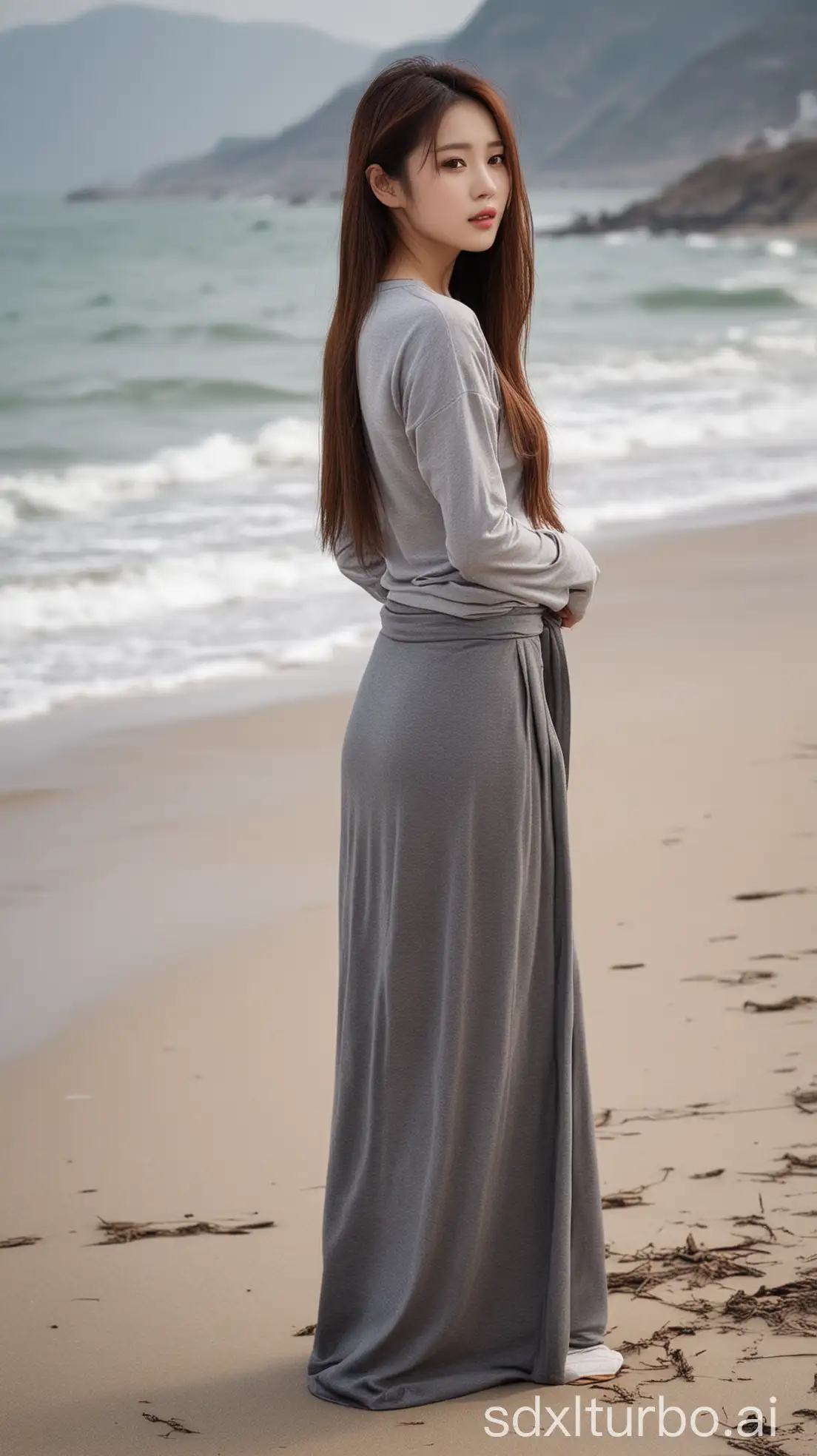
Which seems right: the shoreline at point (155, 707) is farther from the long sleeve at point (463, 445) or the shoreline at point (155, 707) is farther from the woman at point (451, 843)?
the long sleeve at point (463, 445)

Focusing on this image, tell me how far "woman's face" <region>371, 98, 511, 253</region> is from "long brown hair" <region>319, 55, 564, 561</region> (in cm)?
1

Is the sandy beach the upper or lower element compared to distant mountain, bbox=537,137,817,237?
lower

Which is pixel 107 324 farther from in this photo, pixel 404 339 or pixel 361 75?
pixel 404 339

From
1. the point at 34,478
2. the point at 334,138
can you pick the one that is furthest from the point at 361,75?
the point at 34,478

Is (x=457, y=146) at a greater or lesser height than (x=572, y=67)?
lesser

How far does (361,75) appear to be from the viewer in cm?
3641

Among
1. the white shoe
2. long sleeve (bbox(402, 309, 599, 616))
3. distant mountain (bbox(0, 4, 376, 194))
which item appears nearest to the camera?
long sleeve (bbox(402, 309, 599, 616))

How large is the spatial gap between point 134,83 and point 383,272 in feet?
140


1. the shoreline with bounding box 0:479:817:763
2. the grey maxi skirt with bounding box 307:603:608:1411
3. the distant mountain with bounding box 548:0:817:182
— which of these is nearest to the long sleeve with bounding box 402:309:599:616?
the grey maxi skirt with bounding box 307:603:608:1411

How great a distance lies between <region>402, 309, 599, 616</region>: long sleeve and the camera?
2064 millimetres

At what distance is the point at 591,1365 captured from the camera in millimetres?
2309

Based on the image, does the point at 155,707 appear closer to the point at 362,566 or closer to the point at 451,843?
the point at 362,566

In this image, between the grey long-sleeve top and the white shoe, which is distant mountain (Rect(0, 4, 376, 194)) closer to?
the grey long-sleeve top

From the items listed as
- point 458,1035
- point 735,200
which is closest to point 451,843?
point 458,1035
